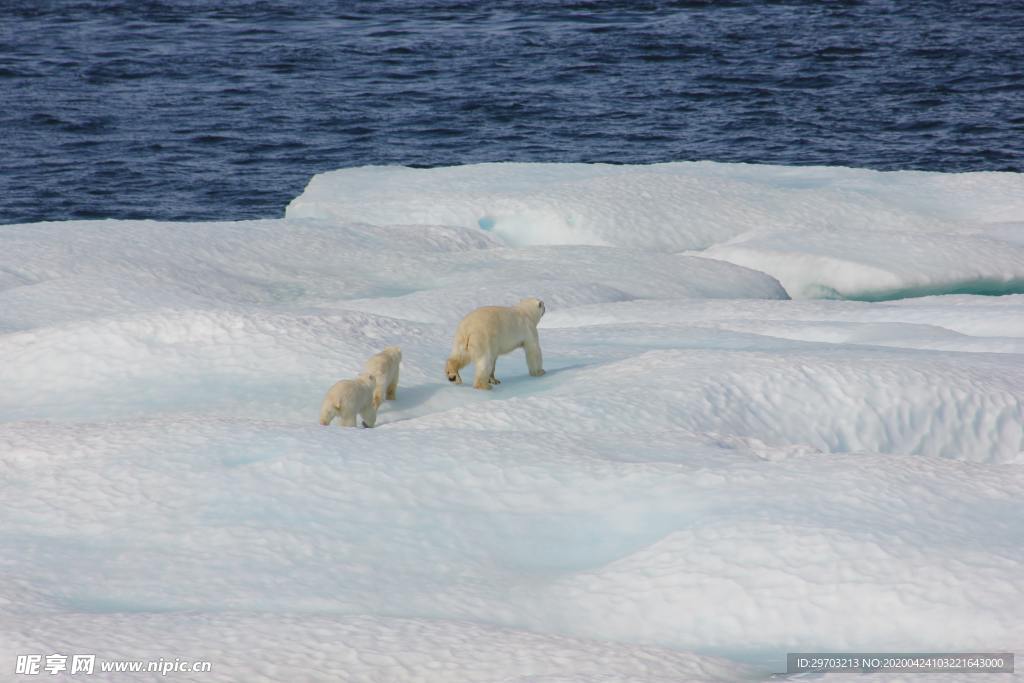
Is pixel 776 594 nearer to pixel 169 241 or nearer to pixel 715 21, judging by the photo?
pixel 169 241

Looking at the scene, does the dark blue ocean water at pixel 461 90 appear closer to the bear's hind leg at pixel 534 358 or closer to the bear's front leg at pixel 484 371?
the bear's hind leg at pixel 534 358

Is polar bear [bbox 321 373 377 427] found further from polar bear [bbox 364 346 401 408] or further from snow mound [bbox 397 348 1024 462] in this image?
snow mound [bbox 397 348 1024 462]

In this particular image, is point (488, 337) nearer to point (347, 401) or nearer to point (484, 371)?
point (484, 371)

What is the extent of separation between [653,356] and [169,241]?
14.3 feet

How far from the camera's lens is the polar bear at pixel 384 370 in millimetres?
5922

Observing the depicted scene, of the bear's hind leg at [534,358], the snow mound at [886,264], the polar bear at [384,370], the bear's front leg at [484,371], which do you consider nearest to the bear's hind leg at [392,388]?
the polar bear at [384,370]

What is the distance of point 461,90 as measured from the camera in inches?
922

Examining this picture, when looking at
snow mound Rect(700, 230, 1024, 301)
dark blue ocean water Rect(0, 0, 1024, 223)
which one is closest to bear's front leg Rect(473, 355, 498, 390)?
snow mound Rect(700, 230, 1024, 301)

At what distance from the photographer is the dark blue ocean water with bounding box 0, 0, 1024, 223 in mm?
19719

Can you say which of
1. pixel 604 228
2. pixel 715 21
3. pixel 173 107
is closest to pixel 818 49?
pixel 715 21

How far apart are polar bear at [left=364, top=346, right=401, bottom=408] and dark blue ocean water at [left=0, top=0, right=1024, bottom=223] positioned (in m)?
12.0

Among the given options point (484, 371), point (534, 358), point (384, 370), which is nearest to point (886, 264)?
point (534, 358)

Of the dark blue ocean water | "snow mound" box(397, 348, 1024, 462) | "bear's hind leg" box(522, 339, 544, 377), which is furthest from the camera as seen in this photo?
the dark blue ocean water

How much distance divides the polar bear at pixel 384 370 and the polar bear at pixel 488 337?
0.89 ft
